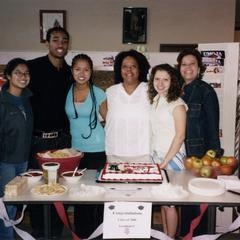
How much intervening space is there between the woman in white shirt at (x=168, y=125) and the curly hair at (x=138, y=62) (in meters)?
0.22

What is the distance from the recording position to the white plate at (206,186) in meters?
1.87

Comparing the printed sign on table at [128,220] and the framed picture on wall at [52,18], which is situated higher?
the framed picture on wall at [52,18]

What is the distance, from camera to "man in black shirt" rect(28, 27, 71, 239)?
2.74 metres

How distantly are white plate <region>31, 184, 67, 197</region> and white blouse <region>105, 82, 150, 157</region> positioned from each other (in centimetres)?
74

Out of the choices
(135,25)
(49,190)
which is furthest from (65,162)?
(135,25)

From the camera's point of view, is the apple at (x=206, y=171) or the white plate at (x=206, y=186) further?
the apple at (x=206, y=171)

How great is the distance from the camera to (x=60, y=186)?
1.95 m

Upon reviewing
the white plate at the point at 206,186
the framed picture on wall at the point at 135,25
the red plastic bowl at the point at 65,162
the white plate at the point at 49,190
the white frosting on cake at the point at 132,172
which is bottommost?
the white plate at the point at 49,190

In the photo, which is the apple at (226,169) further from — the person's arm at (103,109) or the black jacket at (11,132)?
the black jacket at (11,132)

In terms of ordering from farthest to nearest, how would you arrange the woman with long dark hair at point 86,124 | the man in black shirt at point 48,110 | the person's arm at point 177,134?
the man in black shirt at point 48,110 < the woman with long dark hair at point 86,124 < the person's arm at point 177,134

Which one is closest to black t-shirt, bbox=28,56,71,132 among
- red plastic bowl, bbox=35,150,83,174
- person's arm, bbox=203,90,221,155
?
red plastic bowl, bbox=35,150,83,174

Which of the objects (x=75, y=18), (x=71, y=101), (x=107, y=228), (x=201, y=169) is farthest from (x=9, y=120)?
(x=75, y=18)

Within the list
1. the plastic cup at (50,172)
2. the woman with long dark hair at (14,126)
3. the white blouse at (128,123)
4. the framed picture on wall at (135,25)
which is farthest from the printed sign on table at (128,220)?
the framed picture on wall at (135,25)

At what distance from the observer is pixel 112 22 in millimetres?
5453
